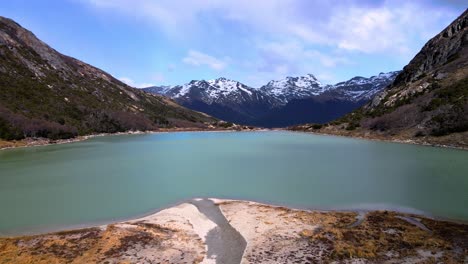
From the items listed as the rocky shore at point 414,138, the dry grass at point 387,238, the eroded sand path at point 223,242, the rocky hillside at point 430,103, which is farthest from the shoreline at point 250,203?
the rocky hillside at point 430,103

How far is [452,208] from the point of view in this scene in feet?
109

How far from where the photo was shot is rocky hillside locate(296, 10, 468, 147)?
9419 cm

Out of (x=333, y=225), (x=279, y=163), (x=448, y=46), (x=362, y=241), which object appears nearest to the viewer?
(x=362, y=241)

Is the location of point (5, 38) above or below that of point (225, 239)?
above

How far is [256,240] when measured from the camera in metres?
25.6

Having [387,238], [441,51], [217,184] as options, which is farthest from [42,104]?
[441,51]

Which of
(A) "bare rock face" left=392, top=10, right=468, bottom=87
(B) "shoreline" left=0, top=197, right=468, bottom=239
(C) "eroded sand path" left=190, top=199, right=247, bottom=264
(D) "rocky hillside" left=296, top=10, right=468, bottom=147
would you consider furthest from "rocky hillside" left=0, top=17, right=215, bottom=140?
(A) "bare rock face" left=392, top=10, right=468, bottom=87

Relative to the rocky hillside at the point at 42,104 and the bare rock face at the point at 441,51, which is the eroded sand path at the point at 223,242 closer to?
the rocky hillside at the point at 42,104

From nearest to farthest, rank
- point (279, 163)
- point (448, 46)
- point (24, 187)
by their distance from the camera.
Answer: point (24, 187), point (279, 163), point (448, 46)

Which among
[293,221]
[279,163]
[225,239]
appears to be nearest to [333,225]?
[293,221]

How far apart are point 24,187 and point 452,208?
48.1 m

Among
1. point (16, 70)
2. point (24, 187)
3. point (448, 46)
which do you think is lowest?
point (24, 187)

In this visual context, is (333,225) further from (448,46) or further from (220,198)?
(448,46)

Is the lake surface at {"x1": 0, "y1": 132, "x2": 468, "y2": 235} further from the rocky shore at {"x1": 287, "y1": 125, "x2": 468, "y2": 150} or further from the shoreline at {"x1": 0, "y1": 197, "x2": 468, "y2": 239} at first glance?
the rocky shore at {"x1": 287, "y1": 125, "x2": 468, "y2": 150}
